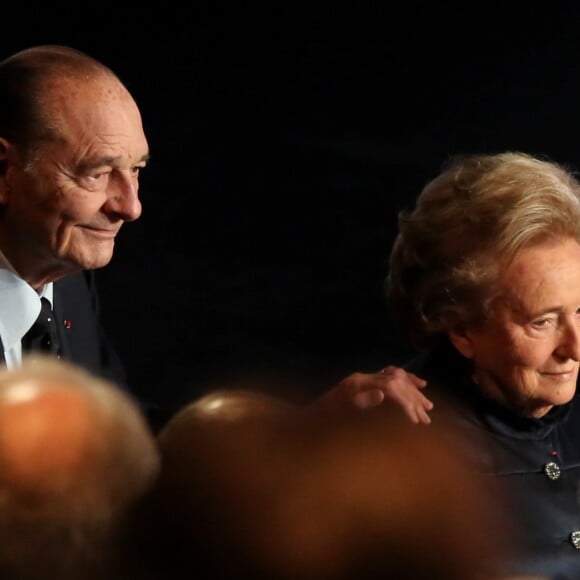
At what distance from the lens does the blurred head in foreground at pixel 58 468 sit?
0.48 metres

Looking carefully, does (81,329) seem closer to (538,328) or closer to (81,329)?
(81,329)

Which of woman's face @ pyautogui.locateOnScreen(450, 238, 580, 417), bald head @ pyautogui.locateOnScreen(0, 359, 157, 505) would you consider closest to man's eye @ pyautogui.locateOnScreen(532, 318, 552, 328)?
woman's face @ pyautogui.locateOnScreen(450, 238, 580, 417)

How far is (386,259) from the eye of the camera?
7.82 ft

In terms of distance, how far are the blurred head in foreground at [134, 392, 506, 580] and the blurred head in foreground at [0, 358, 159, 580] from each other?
7 centimetres

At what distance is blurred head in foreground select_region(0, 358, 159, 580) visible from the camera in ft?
1.59

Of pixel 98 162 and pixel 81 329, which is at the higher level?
pixel 98 162

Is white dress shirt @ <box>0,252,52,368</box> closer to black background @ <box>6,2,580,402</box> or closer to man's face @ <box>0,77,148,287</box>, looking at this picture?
man's face @ <box>0,77,148,287</box>

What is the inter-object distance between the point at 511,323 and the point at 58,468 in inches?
35.6

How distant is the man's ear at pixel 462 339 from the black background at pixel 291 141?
2.76ft

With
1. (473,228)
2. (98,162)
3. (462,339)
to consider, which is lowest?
(462,339)

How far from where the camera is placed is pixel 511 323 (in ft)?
4.33

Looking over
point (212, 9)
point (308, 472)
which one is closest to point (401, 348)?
point (212, 9)

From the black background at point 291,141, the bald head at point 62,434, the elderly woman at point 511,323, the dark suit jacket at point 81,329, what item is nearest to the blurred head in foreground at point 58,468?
the bald head at point 62,434

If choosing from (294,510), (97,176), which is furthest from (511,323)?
(294,510)
